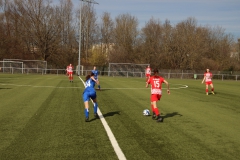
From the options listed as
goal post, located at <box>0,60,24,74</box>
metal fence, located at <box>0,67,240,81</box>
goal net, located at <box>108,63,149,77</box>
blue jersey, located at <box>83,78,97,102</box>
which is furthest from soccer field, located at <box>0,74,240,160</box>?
metal fence, located at <box>0,67,240,81</box>

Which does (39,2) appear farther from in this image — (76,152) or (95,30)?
(76,152)

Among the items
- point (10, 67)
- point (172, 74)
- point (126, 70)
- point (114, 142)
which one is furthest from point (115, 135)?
point (172, 74)

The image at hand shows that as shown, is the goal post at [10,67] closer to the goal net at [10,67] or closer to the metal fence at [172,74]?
the goal net at [10,67]

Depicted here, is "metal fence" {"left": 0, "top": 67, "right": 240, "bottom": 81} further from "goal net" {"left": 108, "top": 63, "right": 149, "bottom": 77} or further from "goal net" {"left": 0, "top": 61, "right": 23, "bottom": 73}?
"goal net" {"left": 0, "top": 61, "right": 23, "bottom": 73}

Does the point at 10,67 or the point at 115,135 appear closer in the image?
the point at 115,135

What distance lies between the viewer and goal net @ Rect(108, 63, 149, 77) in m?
51.4

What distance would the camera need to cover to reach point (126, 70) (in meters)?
52.9

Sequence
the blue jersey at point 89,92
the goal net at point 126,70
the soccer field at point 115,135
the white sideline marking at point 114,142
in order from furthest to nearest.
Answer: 1. the goal net at point 126,70
2. the blue jersey at point 89,92
3. the soccer field at point 115,135
4. the white sideline marking at point 114,142

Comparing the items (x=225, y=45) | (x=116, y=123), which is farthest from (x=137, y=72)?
(x=116, y=123)

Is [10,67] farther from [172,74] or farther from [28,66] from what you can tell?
[172,74]

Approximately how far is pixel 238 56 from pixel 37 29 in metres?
49.6

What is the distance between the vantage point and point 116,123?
8.05 meters

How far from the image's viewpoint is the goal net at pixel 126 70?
51438 millimetres

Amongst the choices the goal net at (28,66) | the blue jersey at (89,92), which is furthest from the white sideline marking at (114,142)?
the goal net at (28,66)
